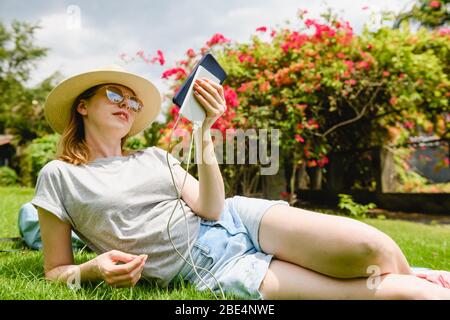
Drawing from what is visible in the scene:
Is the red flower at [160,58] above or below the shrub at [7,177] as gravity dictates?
above

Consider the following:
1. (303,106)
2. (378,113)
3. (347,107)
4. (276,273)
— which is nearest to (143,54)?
(303,106)

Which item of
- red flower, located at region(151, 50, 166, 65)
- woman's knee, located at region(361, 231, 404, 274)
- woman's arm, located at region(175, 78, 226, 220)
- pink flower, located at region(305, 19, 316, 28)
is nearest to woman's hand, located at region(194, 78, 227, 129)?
woman's arm, located at region(175, 78, 226, 220)

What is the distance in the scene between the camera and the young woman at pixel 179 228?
1.48 metres

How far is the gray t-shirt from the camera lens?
169cm

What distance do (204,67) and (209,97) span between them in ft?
0.46

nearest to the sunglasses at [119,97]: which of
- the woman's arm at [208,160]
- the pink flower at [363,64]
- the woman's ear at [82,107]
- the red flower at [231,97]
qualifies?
the woman's ear at [82,107]

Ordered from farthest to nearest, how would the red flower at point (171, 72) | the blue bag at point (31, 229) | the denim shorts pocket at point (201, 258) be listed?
the red flower at point (171, 72) < the blue bag at point (31, 229) < the denim shorts pocket at point (201, 258)

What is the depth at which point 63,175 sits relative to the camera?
68.4 inches

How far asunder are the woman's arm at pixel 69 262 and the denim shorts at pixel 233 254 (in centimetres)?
29

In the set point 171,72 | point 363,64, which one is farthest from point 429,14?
point 171,72

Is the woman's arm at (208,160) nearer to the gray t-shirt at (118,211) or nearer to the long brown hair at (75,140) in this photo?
the gray t-shirt at (118,211)

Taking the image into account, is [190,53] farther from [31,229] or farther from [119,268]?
[119,268]
